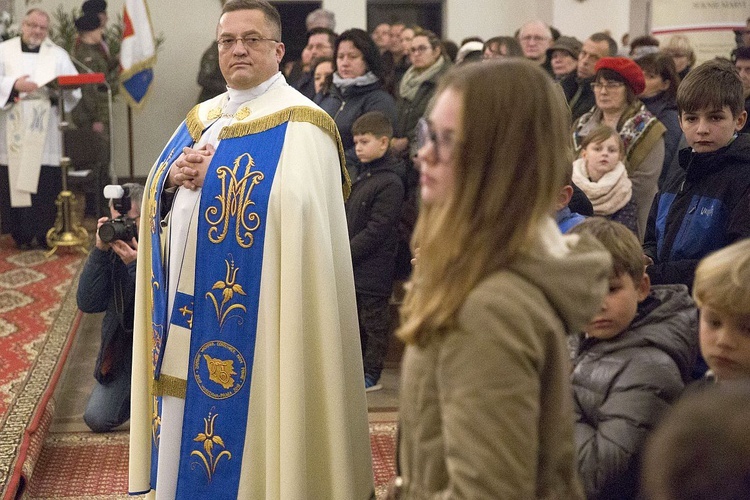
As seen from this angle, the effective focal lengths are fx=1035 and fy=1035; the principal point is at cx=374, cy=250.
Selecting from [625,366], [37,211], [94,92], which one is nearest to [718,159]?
[625,366]

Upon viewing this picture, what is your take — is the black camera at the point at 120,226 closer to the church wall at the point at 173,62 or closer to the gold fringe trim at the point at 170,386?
the gold fringe trim at the point at 170,386

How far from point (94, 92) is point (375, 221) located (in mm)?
5659

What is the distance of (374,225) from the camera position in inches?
204

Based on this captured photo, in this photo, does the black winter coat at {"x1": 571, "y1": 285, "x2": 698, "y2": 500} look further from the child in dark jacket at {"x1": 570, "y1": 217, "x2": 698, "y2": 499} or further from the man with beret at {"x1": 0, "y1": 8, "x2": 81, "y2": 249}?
the man with beret at {"x1": 0, "y1": 8, "x2": 81, "y2": 249}

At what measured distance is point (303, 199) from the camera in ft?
10.6

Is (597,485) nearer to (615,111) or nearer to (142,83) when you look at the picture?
(615,111)

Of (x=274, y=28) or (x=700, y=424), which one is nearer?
(x=700, y=424)

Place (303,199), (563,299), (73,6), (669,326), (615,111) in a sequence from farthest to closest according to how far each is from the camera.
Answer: (73,6) < (615,111) < (303,199) < (669,326) < (563,299)

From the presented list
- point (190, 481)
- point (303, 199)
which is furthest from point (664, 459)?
point (190, 481)

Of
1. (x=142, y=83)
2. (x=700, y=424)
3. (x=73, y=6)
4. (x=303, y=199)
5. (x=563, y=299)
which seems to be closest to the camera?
(x=700, y=424)

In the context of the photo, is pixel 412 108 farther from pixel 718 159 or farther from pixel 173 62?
pixel 173 62

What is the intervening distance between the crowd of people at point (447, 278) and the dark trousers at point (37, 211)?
3.16 m

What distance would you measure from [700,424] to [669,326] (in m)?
1.28

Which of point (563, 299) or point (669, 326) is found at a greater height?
point (563, 299)
